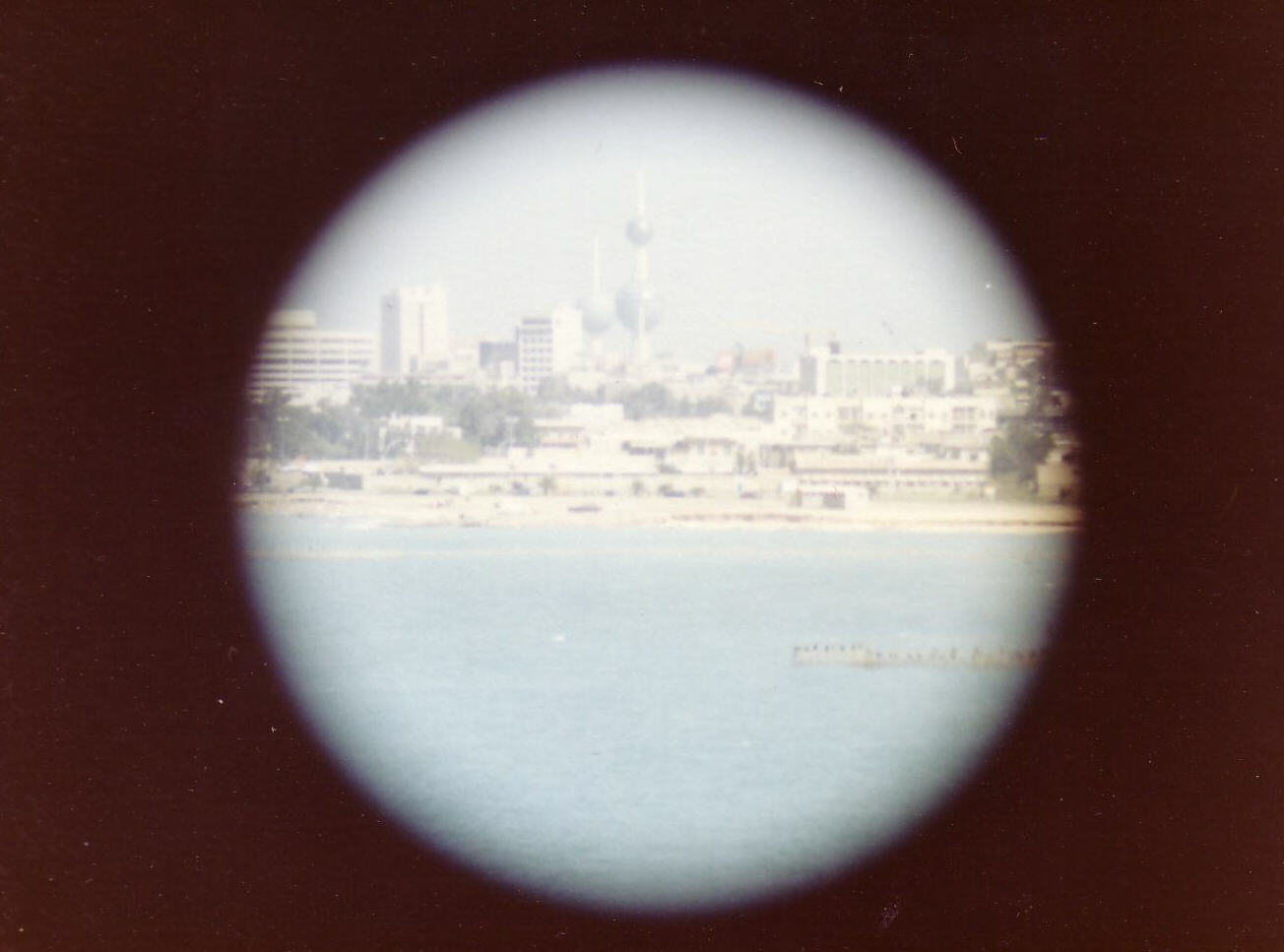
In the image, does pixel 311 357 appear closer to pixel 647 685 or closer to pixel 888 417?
pixel 888 417

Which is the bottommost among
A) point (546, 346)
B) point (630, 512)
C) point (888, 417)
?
point (630, 512)

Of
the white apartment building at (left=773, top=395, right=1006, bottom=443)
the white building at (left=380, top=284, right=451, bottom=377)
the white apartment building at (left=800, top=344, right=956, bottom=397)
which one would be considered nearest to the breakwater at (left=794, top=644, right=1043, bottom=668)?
the white apartment building at (left=773, top=395, right=1006, bottom=443)

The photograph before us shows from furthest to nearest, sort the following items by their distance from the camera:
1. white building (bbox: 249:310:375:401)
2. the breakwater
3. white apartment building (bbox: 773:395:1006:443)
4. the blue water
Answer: white apartment building (bbox: 773:395:1006:443), white building (bbox: 249:310:375:401), the breakwater, the blue water

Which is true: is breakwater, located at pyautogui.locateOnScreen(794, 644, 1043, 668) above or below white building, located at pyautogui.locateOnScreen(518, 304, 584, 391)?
below

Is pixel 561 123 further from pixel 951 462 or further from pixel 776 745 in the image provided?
pixel 776 745

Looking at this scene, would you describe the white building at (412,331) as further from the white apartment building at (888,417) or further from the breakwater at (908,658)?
the breakwater at (908,658)

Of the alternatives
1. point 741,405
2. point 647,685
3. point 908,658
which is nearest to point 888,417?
point 741,405

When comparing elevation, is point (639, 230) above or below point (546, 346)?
above

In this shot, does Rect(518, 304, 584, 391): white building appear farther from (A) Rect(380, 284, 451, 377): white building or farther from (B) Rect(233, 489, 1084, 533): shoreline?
(B) Rect(233, 489, 1084, 533): shoreline
